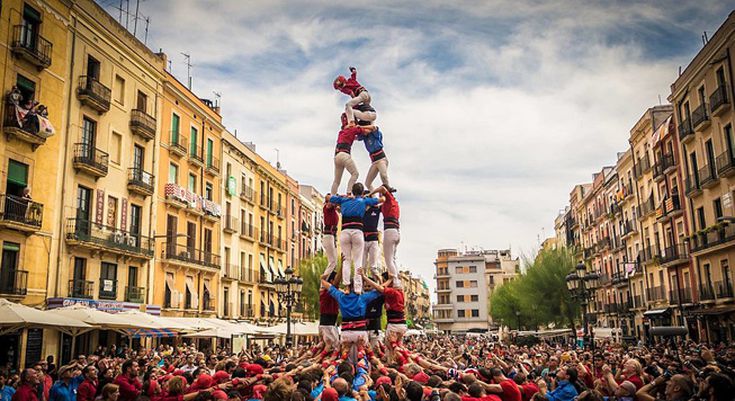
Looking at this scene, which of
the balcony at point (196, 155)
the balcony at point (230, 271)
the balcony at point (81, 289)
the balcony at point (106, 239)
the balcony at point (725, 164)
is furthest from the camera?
the balcony at point (230, 271)

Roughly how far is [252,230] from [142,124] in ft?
52.5

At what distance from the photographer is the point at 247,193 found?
4394cm

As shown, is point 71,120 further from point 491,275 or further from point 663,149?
point 491,275

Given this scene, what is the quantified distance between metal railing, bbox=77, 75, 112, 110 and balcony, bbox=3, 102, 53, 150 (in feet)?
11.1

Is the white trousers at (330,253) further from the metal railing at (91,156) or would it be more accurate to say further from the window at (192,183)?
the window at (192,183)

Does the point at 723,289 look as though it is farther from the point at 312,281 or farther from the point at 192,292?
the point at 192,292

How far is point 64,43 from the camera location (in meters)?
25.0

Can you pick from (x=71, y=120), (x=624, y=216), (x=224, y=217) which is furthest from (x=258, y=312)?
(x=624, y=216)

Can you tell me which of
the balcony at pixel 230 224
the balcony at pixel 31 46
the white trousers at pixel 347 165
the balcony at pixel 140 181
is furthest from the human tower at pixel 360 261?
the balcony at pixel 230 224

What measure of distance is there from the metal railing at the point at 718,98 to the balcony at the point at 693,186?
440 centimetres

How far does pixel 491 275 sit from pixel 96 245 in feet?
278

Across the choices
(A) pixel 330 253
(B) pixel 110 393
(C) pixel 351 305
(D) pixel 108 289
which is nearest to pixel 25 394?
(B) pixel 110 393

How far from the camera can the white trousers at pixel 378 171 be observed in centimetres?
1558

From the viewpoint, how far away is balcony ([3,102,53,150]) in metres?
21.9
